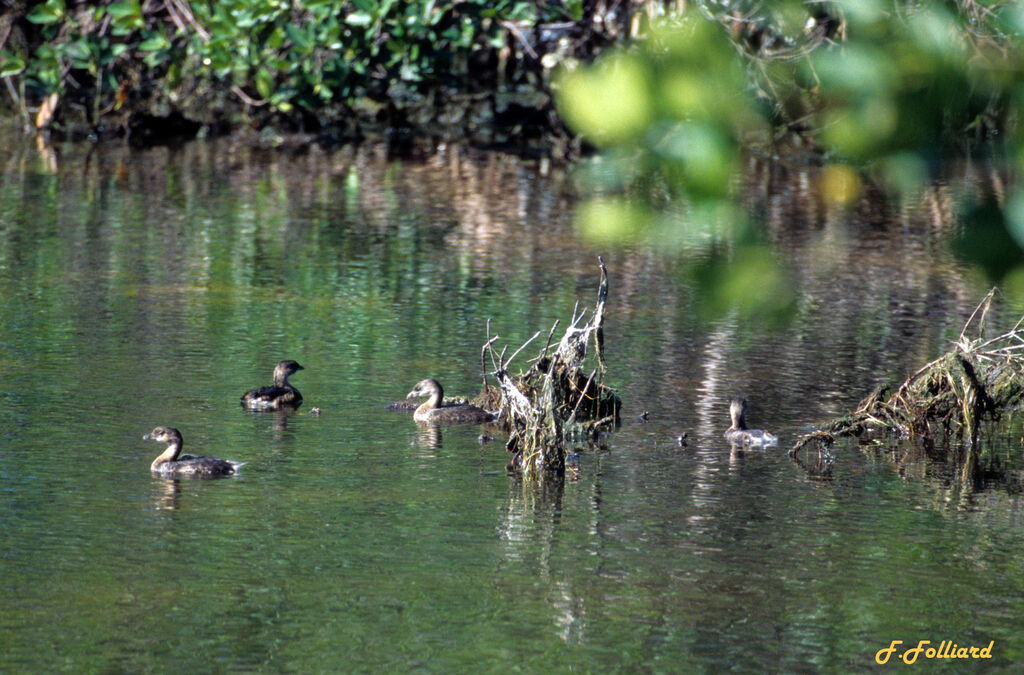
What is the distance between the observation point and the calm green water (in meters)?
7.00

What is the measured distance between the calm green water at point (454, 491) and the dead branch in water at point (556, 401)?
0.79 feet

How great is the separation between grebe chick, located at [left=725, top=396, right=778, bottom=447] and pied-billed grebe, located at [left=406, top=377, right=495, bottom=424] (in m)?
1.63

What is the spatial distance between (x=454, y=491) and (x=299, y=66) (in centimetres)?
1946

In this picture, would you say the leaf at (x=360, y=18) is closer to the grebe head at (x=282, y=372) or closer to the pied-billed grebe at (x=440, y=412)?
the grebe head at (x=282, y=372)

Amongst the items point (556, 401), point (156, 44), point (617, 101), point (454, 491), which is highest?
point (617, 101)

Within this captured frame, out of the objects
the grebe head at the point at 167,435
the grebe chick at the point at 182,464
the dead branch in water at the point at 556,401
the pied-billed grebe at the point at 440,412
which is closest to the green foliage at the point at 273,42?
the pied-billed grebe at the point at 440,412

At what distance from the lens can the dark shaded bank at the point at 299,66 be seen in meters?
26.8

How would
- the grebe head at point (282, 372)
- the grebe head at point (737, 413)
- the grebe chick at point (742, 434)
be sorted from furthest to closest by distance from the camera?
the grebe head at point (282, 372), the grebe head at point (737, 413), the grebe chick at point (742, 434)

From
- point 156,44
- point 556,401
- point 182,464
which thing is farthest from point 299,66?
point 182,464

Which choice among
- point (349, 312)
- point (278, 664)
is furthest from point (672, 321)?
point (278, 664)

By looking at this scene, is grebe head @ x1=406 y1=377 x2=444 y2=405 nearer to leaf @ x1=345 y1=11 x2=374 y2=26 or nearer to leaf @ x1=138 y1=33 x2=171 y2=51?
leaf @ x1=345 y1=11 x2=374 y2=26

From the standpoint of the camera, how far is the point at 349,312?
48.5ft

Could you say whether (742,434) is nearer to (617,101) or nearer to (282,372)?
(282,372)

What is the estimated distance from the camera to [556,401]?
10398 mm
